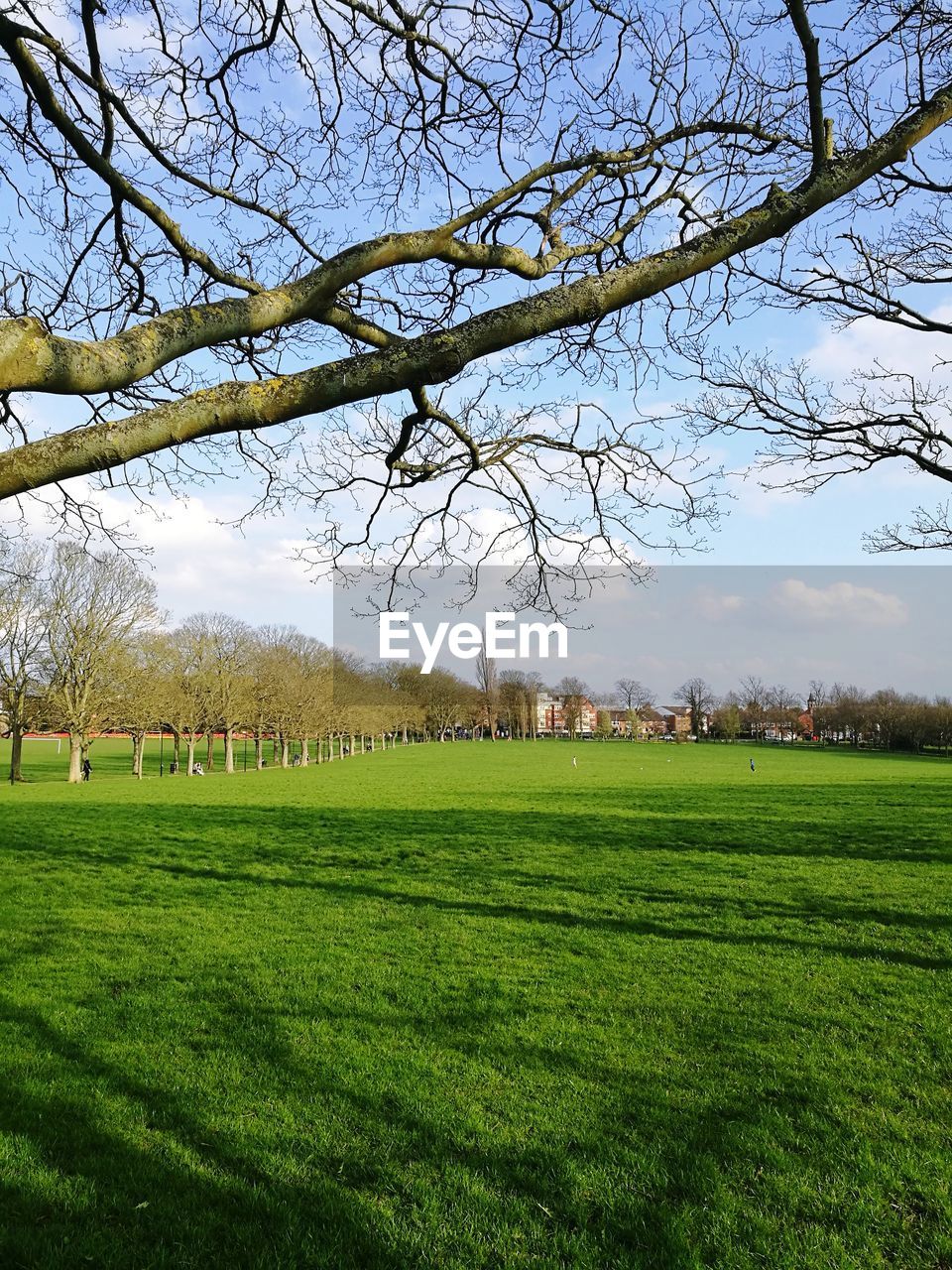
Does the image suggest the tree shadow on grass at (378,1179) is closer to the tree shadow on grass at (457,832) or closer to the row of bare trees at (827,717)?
the tree shadow on grass at (457,832)

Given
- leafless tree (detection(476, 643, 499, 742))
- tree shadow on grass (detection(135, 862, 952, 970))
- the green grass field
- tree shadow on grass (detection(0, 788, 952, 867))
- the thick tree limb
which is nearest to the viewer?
the thick tree limb

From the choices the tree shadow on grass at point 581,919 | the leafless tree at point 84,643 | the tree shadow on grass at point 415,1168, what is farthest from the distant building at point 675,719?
the tree shadow on grass at point 415,1168

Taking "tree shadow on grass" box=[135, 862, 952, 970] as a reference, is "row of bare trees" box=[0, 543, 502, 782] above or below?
above

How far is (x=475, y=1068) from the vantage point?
204 inches

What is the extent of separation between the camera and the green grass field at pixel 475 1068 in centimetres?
351

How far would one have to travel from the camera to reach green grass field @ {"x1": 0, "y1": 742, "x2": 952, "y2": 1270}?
3.51m

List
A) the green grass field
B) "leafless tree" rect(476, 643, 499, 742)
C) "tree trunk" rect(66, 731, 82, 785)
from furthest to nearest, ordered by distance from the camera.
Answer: "leafless tree" rect(476, 643, 499, 742) < "tree trunk" rect(66, 731, 82, 785) < the green grass field

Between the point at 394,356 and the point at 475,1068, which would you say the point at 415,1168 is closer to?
the point at 475,1068

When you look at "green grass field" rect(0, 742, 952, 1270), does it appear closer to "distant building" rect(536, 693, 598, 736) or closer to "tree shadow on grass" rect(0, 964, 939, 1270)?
"tree shadow on grass" rect(0, 964, 939, 1270)

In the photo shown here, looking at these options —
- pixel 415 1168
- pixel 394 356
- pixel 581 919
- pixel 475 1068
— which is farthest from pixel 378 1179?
pixel 581 919

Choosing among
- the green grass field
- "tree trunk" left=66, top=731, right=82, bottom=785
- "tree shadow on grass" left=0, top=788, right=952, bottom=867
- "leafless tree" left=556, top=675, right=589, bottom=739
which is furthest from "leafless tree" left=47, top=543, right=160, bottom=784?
"leafless tree" left=556, top=675, right=589, bottom=739

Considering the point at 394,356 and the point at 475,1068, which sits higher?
the point at 394,356

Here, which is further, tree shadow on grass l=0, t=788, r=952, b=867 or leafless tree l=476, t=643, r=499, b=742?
leafless tree l=476, t=643, r=499, b=742

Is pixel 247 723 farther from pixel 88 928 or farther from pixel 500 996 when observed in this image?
pixel 500 996
